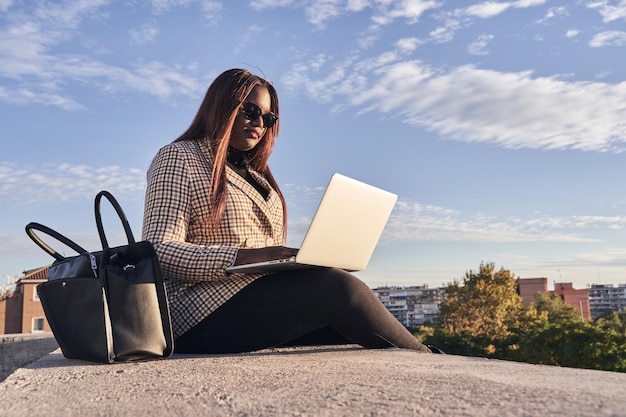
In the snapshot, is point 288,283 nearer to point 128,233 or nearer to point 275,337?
point 275,337

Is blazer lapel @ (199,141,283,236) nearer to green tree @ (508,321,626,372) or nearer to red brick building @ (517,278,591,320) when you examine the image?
green tree @ (508,321,626,372)

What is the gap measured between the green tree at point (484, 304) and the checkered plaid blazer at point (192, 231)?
142 ft

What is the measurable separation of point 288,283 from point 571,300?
99.9 meters

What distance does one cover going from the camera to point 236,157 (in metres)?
3.43

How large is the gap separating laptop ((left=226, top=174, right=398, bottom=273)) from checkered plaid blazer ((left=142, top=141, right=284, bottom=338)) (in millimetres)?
144

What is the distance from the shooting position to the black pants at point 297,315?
2.68 m

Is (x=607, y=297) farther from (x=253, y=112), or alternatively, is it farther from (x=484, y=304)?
(x=253, y=112)

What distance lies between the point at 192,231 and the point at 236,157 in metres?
0.63

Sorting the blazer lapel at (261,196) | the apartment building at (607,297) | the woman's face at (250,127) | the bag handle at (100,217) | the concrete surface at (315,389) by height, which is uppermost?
the woman's face at (250,127)

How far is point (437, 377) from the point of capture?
1693mm

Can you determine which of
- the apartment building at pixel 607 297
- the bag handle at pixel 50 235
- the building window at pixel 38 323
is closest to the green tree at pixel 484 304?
the building window at pixel 38 323

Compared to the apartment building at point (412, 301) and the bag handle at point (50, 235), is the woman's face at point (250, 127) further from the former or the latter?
the apartment building at point (412, 301)

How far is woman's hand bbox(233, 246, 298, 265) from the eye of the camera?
2506 mm

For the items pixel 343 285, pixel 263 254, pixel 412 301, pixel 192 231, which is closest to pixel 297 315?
pixel 343 285
